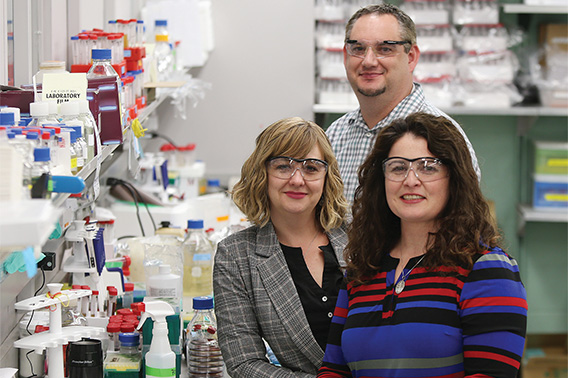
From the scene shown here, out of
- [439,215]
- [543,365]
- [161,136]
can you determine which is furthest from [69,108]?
[543,365]

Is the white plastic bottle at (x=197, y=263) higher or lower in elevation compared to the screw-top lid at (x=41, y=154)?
lower

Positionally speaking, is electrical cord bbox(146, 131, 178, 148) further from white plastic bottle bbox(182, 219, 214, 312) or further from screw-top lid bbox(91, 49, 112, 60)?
screw-top lid bbox(91, 49, 112, 60)

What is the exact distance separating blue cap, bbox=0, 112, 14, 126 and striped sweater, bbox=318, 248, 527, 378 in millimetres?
829

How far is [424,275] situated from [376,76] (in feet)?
4.11

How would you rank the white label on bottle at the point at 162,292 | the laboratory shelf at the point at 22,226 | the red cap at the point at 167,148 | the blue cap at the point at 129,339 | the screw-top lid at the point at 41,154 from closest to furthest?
the laboratory shelf at the point at 22,226, the screw-top lid at the point at 41,154, the blue cap at the point at 129,339, the white label on bottle at the point at 162,292, the red cap at the point at 167,148

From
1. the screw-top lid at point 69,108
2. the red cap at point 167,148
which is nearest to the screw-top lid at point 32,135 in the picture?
the screw-top lid at point 69,108

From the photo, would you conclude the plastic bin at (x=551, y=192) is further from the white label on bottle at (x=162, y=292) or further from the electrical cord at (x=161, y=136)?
the white label on bottle at (x=162, y=292)

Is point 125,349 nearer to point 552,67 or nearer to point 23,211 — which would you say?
point 23,211

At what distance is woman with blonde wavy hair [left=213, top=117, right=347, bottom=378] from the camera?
2088 millimetres

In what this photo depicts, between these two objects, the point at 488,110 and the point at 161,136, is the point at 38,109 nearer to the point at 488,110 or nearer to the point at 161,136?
the point at 161,136

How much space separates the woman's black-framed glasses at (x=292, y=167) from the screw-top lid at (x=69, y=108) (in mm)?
518

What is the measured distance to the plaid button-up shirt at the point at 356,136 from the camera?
2.87 meters

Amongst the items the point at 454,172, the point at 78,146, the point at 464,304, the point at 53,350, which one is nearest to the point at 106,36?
the point at 78,146

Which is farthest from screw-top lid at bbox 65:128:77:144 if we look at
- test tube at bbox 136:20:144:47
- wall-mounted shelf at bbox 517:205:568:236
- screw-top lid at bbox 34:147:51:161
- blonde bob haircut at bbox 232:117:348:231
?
wall-mounted shelf at bbox 517:205:568:236
